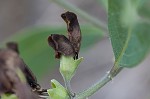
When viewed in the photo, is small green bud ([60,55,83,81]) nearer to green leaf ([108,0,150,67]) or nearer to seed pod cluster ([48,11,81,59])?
seed pod cluster ([48,11,81,59])

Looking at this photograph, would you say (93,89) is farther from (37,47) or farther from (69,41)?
(37,47)

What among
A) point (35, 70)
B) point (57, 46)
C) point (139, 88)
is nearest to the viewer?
point (57, 46)

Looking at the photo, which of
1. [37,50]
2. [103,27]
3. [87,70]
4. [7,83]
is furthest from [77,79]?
[7,83]

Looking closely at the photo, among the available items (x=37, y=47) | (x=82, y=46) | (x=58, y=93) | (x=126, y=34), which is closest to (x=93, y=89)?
(x=58, y=93)

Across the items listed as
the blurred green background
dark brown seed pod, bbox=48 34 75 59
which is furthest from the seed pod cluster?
the blurred green background

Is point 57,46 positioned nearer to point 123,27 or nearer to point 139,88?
point 123,27

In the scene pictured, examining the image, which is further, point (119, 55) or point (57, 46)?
point (119, 55)
